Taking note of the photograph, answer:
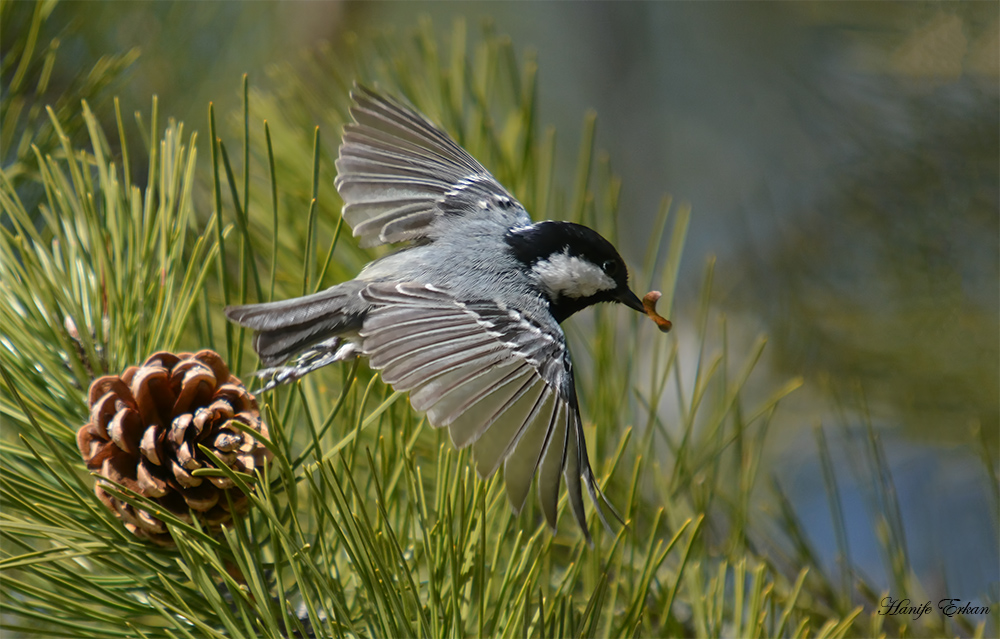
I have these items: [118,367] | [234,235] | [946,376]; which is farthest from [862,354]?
[118,367]

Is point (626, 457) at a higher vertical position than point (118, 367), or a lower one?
lower

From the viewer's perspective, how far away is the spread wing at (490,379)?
0.67m

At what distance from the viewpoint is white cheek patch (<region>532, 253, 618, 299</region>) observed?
1051 mm

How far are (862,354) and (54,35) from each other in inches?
52.9

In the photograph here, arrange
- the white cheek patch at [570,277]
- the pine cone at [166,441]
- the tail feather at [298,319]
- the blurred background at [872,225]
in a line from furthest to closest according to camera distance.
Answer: the blurred background at [872,225] < the white cheek patch at [570,277] < the tail feather at [298,319] < the pine cone at [166,441]

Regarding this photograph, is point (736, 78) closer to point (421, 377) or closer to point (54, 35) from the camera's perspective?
point (54, 35)

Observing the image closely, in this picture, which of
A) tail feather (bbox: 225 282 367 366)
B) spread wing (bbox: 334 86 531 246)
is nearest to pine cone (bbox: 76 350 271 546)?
tail feather (bbox: 225 282 367 366)

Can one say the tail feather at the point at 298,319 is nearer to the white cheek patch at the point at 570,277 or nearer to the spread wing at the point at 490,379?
the spread wing at the point at 490,379

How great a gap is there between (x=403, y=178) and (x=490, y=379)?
433 mm

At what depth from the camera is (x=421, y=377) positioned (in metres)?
0.71

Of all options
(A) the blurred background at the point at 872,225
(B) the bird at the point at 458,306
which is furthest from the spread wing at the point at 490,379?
(A) the blurred background at the point at 872,225

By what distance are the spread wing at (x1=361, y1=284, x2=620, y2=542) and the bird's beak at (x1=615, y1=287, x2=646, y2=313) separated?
0.71 feet
